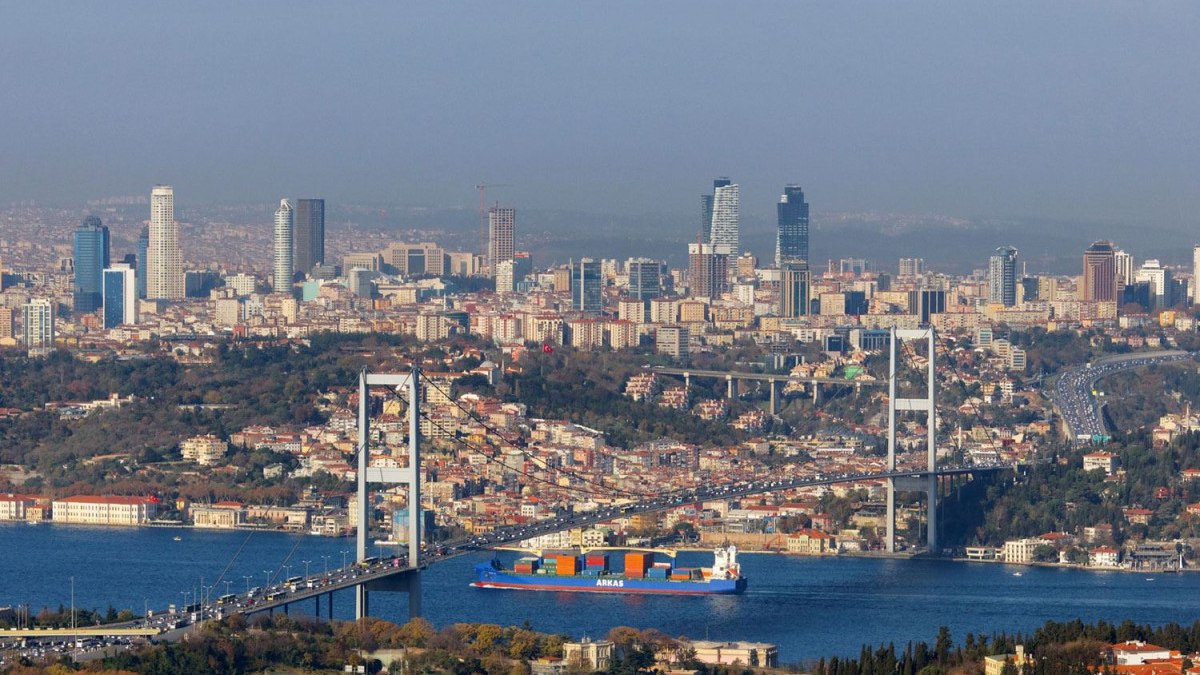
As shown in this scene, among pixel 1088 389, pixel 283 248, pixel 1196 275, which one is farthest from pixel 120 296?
pixel 1088 389

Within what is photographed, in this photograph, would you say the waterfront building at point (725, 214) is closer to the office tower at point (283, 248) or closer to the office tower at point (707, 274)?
the office tower at point (707, 274)

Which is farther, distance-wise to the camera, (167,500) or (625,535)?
(167,500)

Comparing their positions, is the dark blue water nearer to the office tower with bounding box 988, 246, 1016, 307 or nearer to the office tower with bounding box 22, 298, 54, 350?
the office tower with bounding box 22, 298, 54, 350

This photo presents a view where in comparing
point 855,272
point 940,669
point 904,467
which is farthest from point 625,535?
point 855,272

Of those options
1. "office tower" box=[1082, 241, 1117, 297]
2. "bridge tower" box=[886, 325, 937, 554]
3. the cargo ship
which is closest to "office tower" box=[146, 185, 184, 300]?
"office tower" box=[1082, 241, 1117, 297]

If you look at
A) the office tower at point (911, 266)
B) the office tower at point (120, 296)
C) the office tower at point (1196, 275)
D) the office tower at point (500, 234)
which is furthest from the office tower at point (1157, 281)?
the office tower at point (120, 296)

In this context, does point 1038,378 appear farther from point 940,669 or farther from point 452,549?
point 940,669

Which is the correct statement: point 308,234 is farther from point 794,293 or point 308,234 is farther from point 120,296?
point 794,293
